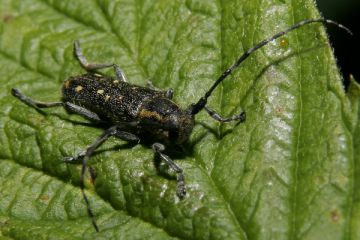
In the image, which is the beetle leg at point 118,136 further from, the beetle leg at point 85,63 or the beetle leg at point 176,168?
the beetle leg at point 85,63

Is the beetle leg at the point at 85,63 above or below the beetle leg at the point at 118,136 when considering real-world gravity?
above

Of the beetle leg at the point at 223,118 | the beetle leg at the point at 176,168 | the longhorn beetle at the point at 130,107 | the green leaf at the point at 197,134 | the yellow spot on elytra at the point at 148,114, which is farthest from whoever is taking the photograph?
the yellow spot on elytra at the point at 148,114

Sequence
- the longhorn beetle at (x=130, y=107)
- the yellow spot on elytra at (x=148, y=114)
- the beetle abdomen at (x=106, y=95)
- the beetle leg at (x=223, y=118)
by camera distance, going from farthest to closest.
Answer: the beetle abdomen at (x=106, y=95) < the yellow spot on elytra at (x=148, y=114) < the longhorn beetle at (x=130, y=107) < the beetle leg at (x=223, y=118)

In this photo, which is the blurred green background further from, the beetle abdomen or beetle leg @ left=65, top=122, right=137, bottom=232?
beetle leg @ left=65, top=122, right=137, bottom=232

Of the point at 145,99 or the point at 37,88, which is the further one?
the point at 37,88

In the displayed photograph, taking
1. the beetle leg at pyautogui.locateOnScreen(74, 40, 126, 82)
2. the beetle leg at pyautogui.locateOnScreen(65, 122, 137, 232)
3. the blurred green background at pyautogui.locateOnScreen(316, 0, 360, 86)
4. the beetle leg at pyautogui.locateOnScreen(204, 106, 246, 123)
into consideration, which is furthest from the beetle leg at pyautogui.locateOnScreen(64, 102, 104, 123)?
the blurred green background at pyautogui.locateOnScreen(316, 0, 360, 86)

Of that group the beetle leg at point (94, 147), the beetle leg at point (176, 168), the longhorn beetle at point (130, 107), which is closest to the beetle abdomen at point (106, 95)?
the longhorn beetle at point (130, 107)

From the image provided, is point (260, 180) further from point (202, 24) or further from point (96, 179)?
point (202, 24)

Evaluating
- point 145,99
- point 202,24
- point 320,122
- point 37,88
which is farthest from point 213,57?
point 37,88

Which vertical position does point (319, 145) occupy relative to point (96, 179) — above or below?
above
